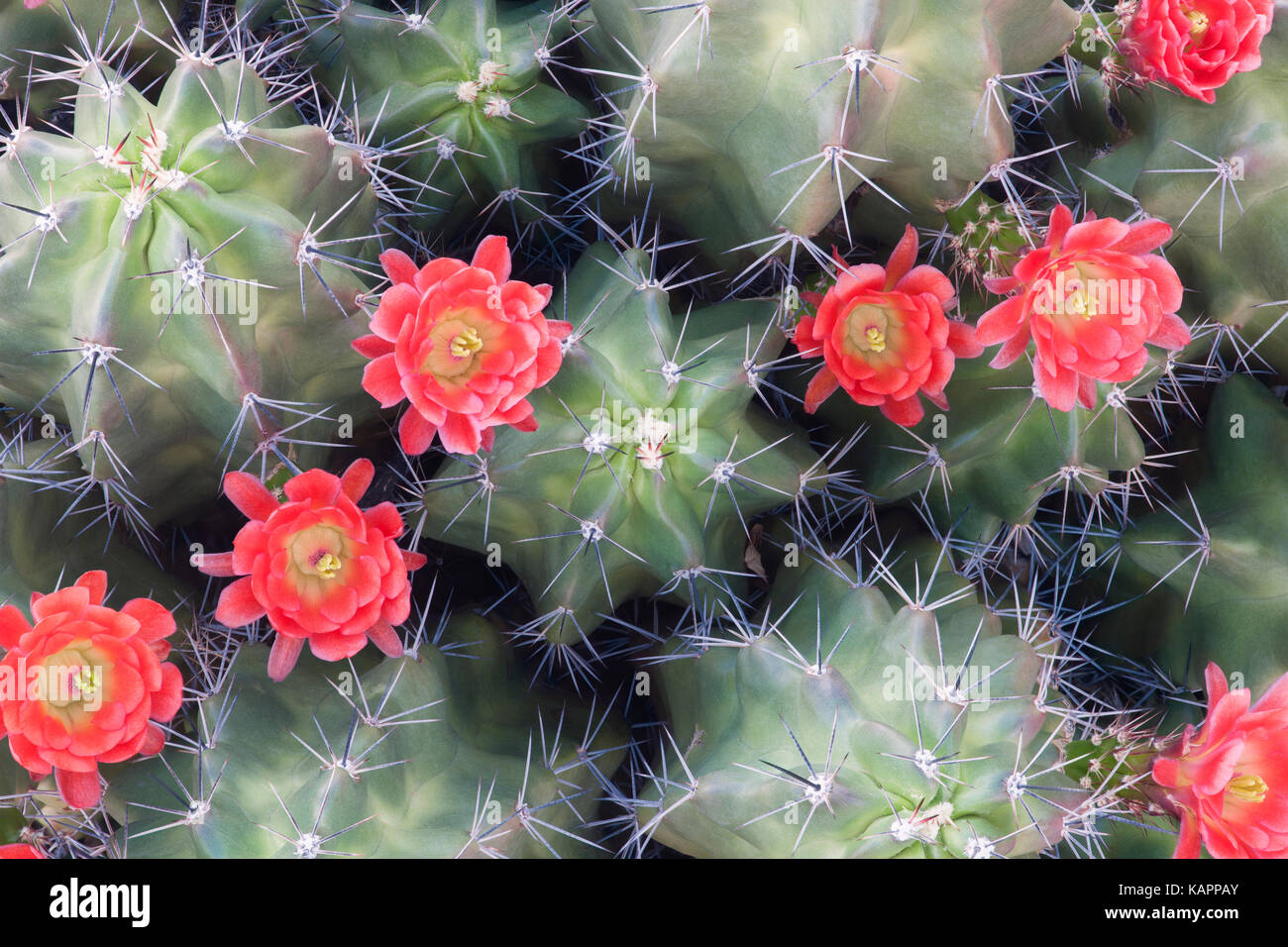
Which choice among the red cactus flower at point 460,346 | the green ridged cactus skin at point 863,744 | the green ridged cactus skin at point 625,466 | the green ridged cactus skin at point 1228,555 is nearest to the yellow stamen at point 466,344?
the red cactus flower at point 460,346

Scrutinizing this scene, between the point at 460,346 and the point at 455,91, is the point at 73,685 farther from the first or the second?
the point at 455,91

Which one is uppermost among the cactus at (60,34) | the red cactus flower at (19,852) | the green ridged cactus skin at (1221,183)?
the cactus at (60,34)

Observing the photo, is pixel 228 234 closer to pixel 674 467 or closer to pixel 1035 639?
A: pixel 674 467

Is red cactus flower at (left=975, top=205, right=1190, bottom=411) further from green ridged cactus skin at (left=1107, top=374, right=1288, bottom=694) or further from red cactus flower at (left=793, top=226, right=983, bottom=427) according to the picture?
green ridged cactus skin at (left=1107, top=374, right=1288, bottom=694)

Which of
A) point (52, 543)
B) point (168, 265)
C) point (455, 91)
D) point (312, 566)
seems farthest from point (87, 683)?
point (455, 91)

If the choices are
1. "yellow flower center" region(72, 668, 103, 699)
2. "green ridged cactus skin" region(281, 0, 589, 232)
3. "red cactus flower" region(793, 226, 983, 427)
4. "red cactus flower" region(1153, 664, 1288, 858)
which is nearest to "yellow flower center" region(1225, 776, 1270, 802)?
"red cactus flower" region(1153, 664, 1288, 858)

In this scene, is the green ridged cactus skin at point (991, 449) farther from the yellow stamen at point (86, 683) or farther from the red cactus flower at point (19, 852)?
the red cactus flower at point (19, 852)
